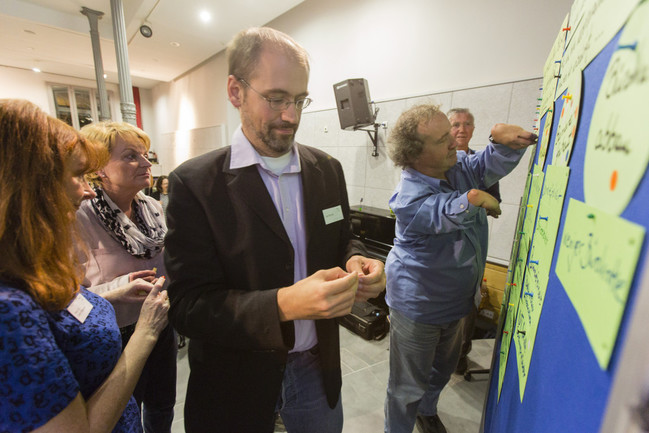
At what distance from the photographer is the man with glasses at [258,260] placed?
2.76 feet

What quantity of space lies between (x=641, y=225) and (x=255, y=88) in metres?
0.96

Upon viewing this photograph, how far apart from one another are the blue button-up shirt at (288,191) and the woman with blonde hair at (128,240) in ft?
2.50

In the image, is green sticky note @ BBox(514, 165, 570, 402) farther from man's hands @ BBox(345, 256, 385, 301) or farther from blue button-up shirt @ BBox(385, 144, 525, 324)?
blue button-up shirt @ BBox(385, 144, 525, 324)

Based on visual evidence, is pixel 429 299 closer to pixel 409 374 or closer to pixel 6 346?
pixel 409 374

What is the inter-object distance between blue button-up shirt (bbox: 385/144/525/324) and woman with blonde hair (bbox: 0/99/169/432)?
1.20m

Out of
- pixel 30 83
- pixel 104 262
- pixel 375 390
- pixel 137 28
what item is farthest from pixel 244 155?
pixel 30 83

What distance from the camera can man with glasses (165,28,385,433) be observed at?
84cm

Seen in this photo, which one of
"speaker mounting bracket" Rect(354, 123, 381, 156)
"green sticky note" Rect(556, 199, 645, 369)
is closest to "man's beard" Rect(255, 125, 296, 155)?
"green sticky note" Rect(556, 199, 645, 369)

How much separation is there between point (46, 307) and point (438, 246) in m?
1.43

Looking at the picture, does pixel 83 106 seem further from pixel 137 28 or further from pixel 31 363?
pixel 31 363

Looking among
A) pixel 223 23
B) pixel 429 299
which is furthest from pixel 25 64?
pixel 429 299

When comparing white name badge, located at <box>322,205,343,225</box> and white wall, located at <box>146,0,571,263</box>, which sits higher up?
white wall, located at <box>146,0,571,263</box>

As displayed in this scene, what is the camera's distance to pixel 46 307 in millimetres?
685

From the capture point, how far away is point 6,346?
1.83 ft
